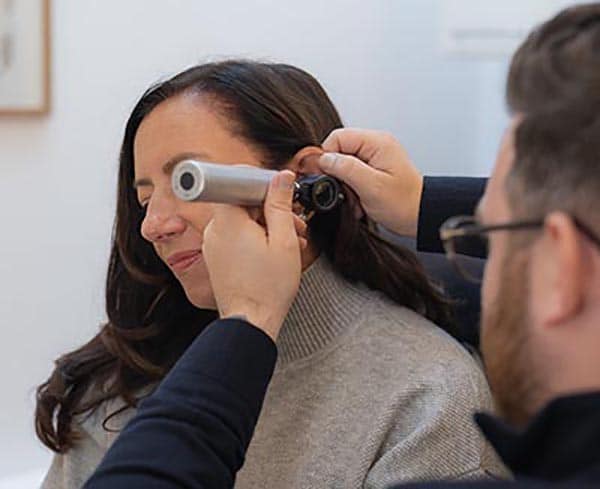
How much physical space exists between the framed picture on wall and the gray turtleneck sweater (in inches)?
32.5

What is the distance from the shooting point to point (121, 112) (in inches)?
77.0

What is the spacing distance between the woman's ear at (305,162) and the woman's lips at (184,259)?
150mm

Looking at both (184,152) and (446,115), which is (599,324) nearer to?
(184,152)

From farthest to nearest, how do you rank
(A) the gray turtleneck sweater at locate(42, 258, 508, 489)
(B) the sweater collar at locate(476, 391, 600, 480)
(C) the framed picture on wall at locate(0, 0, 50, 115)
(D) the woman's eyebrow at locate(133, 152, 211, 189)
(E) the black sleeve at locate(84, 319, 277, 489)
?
(C) the framed picture on wall at locate(0, 0, 50, 115), (D) the woman's eyebrow at locate(133, 152, 211, 189), (A) the gray turtleneck sweater at locate(42, 258, 508, 489), (E) the black sleeve at locate(84, 319, 277, 489), (B) the sweater collar at locate(476, 391, 600, 480)

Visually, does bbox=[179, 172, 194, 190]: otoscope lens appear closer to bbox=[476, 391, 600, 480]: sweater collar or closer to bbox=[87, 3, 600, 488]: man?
bbox=[87, 3, 600, 488]: man

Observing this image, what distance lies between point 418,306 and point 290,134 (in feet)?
0.89

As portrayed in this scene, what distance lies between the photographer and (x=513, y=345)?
2.28ft

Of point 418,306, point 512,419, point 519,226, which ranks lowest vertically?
point 418,306

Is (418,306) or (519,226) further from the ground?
(519,226)

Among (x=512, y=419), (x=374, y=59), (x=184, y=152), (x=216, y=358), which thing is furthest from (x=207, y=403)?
(x=374, y=59)

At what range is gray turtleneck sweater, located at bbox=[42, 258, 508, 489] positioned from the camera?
1092 millimetres

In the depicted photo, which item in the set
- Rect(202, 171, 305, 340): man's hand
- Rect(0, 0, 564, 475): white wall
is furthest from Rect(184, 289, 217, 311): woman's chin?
Rect(0, 0, 564, 475): white wall

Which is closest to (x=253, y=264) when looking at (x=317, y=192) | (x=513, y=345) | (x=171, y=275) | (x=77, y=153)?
(x=317, y=192)

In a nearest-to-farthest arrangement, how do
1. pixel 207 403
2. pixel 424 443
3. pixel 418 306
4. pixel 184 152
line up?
pixel 207 403, pixel 424 443, pixel 184 152, pixel 418 306
